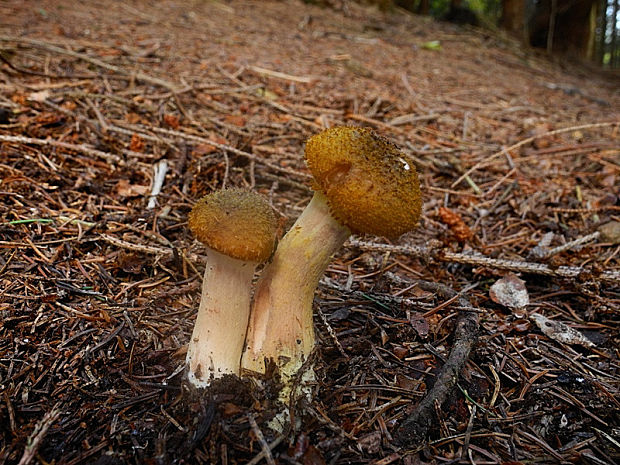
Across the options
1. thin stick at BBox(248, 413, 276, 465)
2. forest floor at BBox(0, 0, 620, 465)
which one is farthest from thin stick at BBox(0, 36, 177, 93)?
thin stick at BBox(248, 413, 276, 465)

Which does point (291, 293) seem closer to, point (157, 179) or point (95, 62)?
point (157, 179)

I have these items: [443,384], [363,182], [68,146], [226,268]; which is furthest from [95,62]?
[443,384]

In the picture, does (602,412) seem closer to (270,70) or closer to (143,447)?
(143,447)

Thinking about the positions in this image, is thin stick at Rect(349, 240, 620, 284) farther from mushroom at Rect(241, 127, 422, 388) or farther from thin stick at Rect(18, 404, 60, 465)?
thin stick at Rect(18, 404, 60, 465)

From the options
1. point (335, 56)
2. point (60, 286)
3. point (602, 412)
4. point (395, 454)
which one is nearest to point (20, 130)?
point (60, 286)

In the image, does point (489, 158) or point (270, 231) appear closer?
point (270, 231)

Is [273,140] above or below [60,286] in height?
above

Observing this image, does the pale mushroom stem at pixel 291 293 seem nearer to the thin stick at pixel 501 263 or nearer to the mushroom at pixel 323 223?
the mushroom at pixel 323 223
